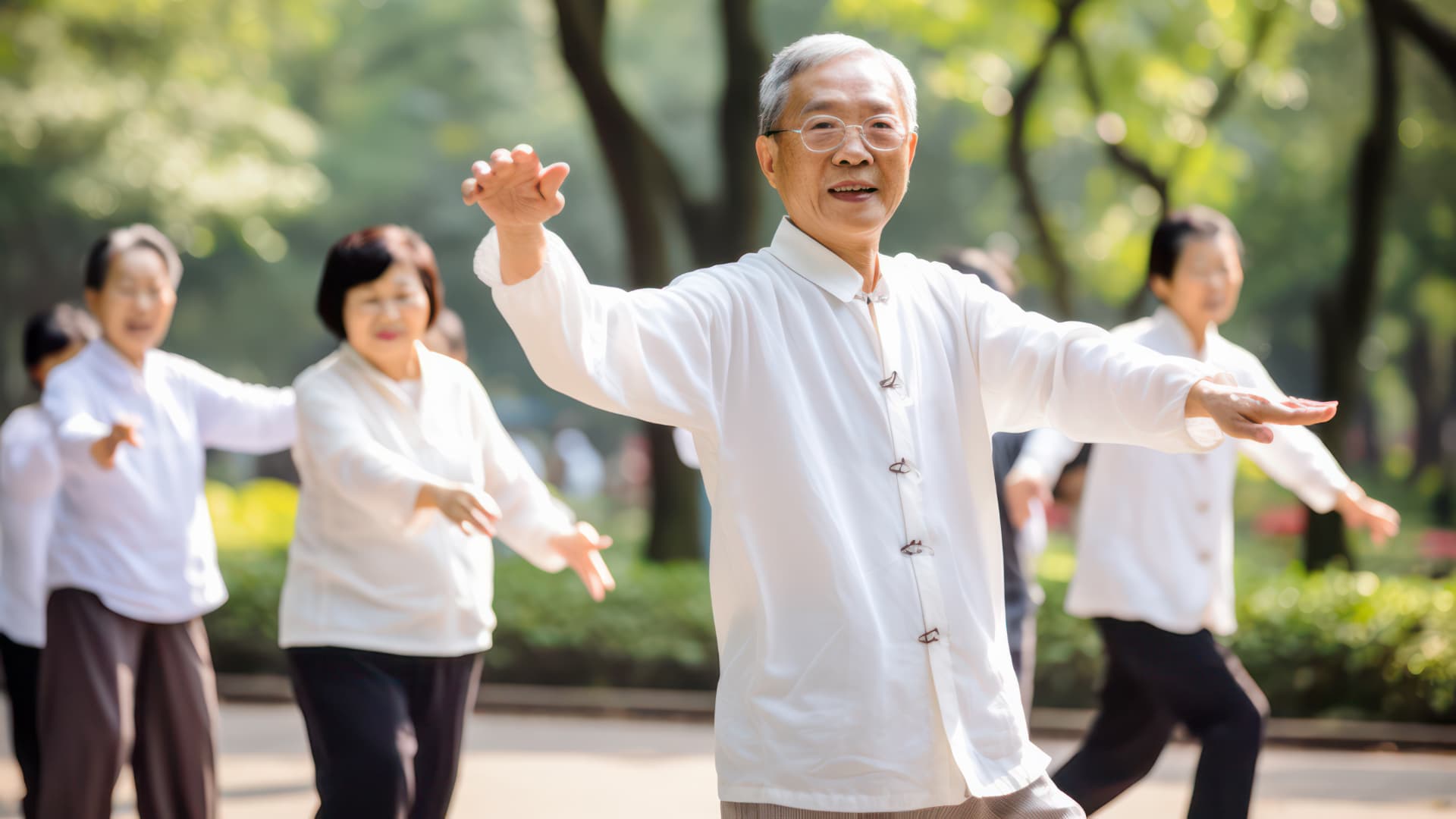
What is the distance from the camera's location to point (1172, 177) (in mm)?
15805

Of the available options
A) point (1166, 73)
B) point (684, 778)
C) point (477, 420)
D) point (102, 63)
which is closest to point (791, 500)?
point (477, 420)

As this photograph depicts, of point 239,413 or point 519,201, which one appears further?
point 239,413

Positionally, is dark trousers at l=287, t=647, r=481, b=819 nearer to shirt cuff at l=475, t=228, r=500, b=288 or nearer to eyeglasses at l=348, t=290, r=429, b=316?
eyeglasses at l=348, t=290, r=429, b=316

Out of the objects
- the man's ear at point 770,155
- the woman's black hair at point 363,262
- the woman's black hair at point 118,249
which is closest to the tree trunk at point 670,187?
the woman's black hair at point 118,249

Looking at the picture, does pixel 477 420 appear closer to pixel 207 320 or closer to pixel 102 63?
pixel 102 63

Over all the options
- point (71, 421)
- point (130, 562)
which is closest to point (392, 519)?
point (130, 562)

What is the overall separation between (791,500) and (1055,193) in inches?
1247

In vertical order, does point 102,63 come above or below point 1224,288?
above

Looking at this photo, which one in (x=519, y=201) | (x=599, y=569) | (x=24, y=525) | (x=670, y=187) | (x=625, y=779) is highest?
(x=670, y=187)

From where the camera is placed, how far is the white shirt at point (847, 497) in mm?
2912

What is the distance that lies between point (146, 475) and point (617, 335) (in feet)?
9.49

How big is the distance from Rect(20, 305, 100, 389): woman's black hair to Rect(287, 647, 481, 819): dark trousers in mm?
2702

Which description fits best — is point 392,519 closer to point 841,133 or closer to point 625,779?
point 841,133

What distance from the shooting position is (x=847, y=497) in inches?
118
